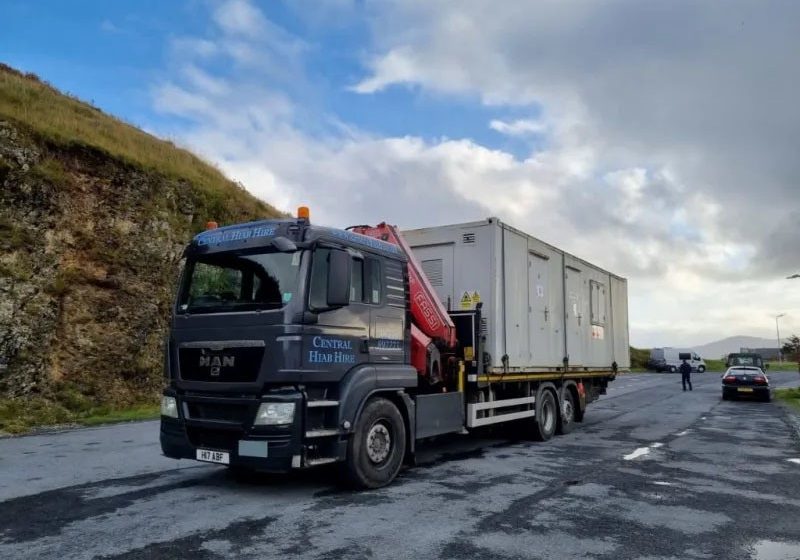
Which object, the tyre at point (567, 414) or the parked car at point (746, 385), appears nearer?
the tyre at point (567, 414)

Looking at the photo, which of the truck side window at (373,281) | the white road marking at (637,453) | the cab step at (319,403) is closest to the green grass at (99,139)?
the truck side window at (373,281)

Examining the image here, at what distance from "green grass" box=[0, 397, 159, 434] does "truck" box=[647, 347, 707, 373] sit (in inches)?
2018

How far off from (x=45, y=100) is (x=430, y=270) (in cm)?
1975

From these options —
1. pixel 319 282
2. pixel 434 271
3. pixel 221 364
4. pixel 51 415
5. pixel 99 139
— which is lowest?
pixel 51 415

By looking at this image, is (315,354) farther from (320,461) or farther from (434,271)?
(434,271)

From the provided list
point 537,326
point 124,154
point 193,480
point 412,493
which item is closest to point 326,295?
point 412,493

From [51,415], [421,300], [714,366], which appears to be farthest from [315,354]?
[714,366]

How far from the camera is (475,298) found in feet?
33.0

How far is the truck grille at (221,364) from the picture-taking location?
20.8 feet

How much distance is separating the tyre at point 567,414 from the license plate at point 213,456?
25.7 ft

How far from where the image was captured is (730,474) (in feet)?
28.1

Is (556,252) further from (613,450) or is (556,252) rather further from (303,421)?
(303,421)

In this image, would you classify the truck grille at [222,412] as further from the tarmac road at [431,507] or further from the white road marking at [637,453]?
the white road marking at [637,453]

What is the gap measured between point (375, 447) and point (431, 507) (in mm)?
1123
